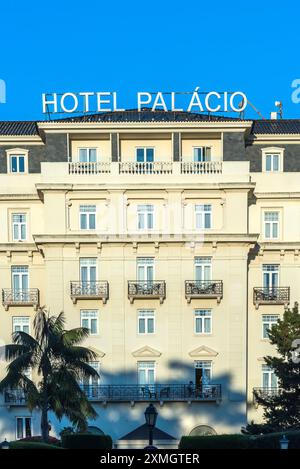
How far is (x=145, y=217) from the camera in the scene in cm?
3506

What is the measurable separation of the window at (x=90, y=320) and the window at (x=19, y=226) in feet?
15.6

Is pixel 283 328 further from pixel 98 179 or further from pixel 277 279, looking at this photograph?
pixel 98 179

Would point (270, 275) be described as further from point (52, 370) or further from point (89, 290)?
point (52, 370)

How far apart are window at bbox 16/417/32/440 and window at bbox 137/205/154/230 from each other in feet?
34.2

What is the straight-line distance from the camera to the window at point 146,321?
34969mm

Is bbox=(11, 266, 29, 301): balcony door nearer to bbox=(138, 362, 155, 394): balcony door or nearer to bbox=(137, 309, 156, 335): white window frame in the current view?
bbox=(137, 309, 156, 335): white window frame

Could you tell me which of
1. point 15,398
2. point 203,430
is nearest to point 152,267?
point 203,430

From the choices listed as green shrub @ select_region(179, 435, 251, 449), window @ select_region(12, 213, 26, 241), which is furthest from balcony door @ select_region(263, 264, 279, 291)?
green shrub @ select_region(179, 435, 251, 449)

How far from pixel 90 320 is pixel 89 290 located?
4.75ft

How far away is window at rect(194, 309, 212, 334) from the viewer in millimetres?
35000

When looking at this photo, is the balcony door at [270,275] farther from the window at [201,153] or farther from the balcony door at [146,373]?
the balcony door at [146,373]

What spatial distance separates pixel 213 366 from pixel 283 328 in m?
4.56

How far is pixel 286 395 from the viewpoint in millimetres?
30891
